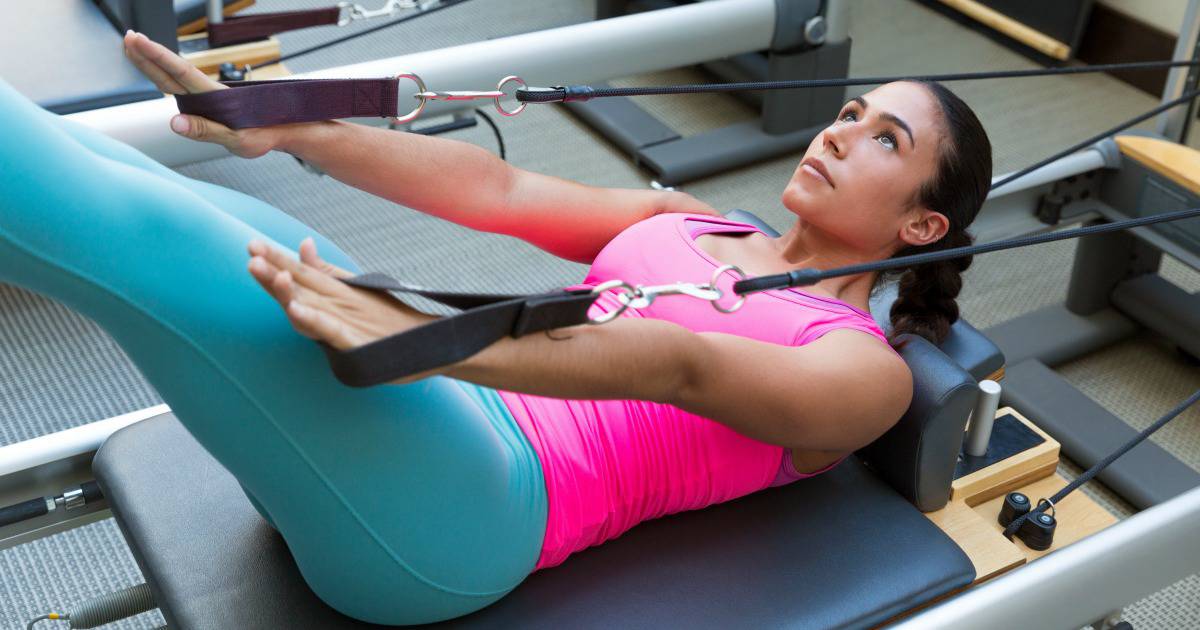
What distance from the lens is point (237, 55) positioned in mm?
2725

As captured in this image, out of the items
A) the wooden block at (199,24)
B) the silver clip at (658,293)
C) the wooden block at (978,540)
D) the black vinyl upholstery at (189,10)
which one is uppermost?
the silver clip at (658,293)

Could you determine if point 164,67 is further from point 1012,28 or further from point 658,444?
point 1012,28

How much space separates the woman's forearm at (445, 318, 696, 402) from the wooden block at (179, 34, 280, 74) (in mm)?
1994

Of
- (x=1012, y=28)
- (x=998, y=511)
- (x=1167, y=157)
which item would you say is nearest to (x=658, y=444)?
(x=998, y=511)

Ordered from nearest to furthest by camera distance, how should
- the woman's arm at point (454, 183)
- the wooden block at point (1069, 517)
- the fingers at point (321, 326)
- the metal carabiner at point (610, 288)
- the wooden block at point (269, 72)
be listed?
1. the fingers at point (321, 326)
2. the metal carabiner at point (610, 288)
3. the woman's arm at point (454, 183)
4. the wooden block at point (1069, 517)
5. the wooden block at point (269, 72)

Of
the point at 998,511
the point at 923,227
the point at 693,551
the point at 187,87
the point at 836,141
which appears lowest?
the point at 998,511

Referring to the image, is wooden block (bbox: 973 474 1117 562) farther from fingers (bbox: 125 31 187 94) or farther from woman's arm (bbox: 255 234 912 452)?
fingers (bbox: 125 31 187 94)

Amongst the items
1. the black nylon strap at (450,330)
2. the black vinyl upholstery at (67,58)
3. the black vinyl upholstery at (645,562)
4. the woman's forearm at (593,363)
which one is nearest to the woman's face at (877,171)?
the black vinyl upholstery at (645,562)

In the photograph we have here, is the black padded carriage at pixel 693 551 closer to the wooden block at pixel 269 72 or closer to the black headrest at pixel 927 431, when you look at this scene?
the black headrest at pixel 927 431

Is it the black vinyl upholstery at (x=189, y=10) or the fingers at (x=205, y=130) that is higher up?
the fingers at (x=205, y=130)

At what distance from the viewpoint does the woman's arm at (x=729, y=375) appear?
37.3 inches

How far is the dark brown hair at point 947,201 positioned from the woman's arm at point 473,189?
11.7 inches

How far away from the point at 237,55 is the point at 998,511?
2.05 meters

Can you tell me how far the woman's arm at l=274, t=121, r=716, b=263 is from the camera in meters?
1.34
